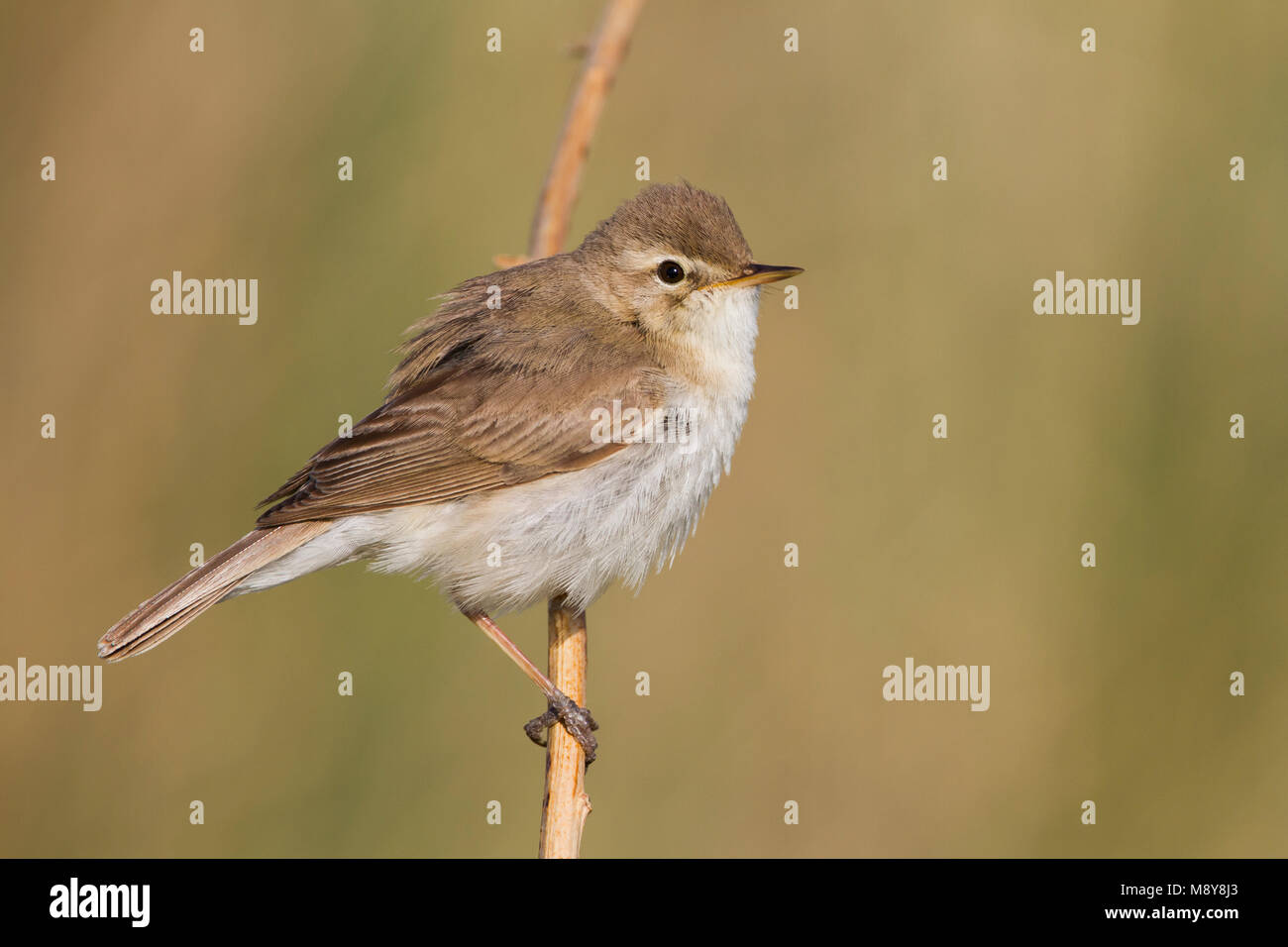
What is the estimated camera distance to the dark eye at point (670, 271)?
496 cm

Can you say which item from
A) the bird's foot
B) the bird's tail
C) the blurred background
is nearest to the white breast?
the bird's tail

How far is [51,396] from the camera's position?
6.14 metres

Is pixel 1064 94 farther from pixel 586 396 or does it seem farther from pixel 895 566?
pixel 586 396

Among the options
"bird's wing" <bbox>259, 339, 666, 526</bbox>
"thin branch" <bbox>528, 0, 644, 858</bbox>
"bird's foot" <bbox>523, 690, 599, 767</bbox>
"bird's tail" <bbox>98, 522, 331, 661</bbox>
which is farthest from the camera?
"bird's wing" <bbox>259, 339, 666, 526</bbox>

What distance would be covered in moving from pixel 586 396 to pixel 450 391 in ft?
1.85

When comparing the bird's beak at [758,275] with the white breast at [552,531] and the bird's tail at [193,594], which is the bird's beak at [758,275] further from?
the bird's tail at [193,594]

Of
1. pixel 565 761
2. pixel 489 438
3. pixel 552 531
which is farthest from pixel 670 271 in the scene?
pixel 565 761

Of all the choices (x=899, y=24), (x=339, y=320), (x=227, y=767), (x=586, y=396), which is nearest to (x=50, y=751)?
(x=227, y=767)

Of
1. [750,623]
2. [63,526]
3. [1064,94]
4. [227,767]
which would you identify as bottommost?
[227,767]

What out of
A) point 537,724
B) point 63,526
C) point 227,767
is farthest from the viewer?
point 63,526

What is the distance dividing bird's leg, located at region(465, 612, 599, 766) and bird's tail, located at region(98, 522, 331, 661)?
0.90 meters

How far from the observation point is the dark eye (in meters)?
4.96

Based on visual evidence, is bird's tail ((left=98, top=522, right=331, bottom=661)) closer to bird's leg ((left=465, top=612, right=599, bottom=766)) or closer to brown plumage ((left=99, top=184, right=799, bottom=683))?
brown plumage ((left=99, top=184, right=799, bottom=683))

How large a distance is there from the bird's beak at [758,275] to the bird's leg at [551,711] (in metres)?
1.69
